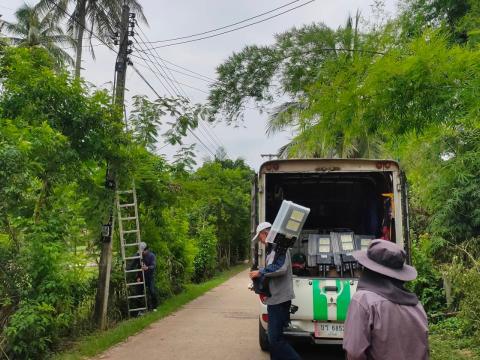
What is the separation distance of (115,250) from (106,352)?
11.9 feet

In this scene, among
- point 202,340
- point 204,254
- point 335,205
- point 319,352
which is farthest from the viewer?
point 204,254

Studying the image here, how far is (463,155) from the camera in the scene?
946 cm

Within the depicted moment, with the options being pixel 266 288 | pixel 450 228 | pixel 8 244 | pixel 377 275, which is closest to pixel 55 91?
pixel 8 244

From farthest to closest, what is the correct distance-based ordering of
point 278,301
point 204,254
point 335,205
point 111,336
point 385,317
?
point 204,254 < point 335,205 < point 111,336 < point 278,301 < point 385,317

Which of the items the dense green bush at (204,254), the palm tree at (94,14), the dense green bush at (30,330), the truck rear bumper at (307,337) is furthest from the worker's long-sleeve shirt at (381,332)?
the palm tree at (94,14)

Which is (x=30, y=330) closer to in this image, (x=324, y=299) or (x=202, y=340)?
(x=202, y=340)

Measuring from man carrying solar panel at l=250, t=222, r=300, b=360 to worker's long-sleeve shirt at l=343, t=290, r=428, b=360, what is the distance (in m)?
2.84

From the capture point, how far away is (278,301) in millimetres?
5801

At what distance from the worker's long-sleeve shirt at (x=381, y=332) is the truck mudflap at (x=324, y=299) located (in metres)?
3.69

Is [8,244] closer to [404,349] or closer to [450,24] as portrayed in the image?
[404,349]

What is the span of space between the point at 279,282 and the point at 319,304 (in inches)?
40.9

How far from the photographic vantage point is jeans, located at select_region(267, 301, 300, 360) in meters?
5.64

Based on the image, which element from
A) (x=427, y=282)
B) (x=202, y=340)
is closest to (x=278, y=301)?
(x=202, y=340)

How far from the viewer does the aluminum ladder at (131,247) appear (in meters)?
10.9
